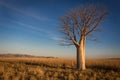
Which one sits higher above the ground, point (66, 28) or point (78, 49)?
point (66, 28)

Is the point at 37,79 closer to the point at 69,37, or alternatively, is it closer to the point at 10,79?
the point at 10,79

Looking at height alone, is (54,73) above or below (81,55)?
below

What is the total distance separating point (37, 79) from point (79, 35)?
27.2 feet

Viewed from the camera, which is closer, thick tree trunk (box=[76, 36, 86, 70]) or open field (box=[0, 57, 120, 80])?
open field (box=[0, 57, 120, 80])

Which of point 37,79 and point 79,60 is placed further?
point 79,60

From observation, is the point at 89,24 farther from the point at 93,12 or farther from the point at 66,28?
the point at 66,28

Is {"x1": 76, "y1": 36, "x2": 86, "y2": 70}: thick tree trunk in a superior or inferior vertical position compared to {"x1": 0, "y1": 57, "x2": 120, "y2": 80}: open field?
superior


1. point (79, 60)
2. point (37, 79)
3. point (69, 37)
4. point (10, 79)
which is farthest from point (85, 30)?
point (10, 79)

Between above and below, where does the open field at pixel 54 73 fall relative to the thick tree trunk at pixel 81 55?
below

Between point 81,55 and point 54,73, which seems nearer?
point 54,73

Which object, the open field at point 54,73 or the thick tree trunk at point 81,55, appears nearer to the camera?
the open field at point 54,73

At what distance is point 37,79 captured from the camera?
921cm

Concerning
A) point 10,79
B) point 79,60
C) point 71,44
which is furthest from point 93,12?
point 10,79

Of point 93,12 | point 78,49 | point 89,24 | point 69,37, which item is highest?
point 93,12
